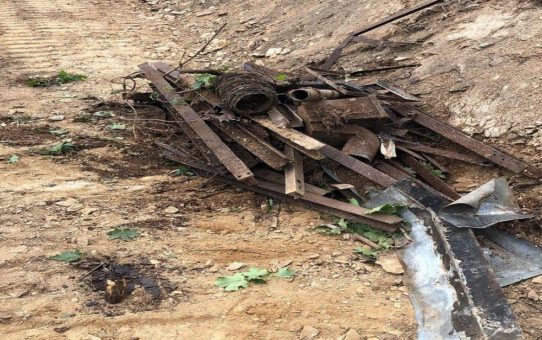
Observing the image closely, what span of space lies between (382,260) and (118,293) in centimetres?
186

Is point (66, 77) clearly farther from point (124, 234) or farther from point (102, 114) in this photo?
point (124, 234)

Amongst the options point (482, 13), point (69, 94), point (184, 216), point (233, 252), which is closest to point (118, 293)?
point (233, 252)

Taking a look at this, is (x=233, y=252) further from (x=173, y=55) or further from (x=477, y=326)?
(x=173, y=55)

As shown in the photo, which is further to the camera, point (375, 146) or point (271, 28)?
point (271, 28)

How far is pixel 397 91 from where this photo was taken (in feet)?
19.5

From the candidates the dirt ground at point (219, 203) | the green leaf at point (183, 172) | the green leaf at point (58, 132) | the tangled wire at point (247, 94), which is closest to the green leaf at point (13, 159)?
the dirt ground at point (219, 203)

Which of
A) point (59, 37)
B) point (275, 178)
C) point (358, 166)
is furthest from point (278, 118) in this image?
point (59, 37)

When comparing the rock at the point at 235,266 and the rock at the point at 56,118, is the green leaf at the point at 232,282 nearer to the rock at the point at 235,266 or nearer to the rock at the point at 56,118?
the rock at the point at 235,266

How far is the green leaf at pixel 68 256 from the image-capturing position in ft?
12.2

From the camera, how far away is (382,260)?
388 cm

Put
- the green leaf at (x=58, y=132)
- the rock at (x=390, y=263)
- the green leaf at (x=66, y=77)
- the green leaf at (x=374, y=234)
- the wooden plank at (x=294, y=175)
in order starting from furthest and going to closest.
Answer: the green leaf at (x=66, y=77) → the green leaf at (x=58, y=132) → the wooden plank at (x=294, y=175) → the green leaf at (x=374, y=234) → the rock at (x=390, y=263)

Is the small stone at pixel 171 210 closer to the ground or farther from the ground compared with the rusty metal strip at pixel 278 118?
closer to the ground

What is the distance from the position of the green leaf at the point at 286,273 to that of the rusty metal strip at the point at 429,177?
1.64 meters

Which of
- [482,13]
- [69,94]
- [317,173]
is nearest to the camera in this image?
[317,173]
